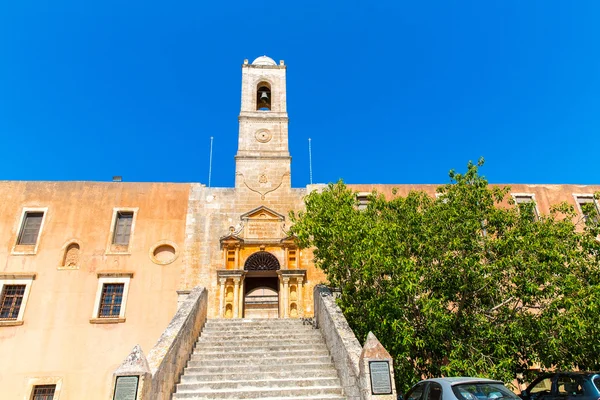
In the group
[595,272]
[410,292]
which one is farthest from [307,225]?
[595,272]

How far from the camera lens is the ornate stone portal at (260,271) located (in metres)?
16.7

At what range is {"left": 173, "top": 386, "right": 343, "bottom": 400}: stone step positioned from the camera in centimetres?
922

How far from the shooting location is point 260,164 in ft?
64.1

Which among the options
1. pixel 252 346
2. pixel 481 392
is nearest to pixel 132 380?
pixel 252 346

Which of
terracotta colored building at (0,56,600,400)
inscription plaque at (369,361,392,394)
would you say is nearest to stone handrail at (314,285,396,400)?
inscription plaque at (369,361,392,394)

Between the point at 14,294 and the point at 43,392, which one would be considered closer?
the point at 43,392

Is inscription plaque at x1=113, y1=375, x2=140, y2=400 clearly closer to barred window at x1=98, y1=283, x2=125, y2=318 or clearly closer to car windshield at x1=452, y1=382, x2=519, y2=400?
car windshield at x1=452, y1=382, x2=519, y2=400

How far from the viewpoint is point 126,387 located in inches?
312

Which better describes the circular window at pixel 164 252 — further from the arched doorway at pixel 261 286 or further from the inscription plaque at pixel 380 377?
the inscription plaque at pixel 380 377

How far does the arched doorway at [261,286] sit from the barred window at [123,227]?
17.4 feet

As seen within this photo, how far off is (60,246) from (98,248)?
59.2 inches

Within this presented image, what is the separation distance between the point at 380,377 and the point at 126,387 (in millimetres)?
4902

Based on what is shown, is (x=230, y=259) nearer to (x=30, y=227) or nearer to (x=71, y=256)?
(x=71, y=256)

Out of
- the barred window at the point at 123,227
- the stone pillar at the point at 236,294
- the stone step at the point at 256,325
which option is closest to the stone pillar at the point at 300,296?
the stone pillar at the point at 236,294
